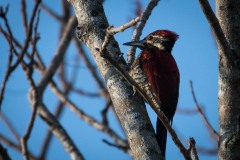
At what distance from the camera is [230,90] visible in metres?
2.38

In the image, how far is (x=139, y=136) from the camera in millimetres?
2582

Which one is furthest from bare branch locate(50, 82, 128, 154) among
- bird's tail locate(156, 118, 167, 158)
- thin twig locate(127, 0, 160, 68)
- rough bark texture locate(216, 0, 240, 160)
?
rough bark texture locate(216, 0, 240, 160)

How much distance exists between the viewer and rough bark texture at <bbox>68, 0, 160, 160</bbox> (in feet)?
8.31

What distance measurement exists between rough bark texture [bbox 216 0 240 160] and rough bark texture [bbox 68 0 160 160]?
37cm

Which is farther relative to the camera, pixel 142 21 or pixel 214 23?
pixel 142 21

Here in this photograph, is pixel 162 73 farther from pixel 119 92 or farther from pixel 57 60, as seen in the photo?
pixel 119 92

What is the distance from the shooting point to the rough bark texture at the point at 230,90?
2.33 m

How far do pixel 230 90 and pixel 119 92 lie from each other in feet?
2.51

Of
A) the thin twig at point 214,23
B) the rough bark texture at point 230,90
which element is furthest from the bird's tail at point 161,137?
the thin twig at point 214,23

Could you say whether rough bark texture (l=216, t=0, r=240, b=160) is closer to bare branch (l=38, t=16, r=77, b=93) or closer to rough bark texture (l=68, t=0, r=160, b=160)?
rough bark texture (l=68, t=0, r=160, b=160)

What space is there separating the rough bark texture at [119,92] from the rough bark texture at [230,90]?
1.21ft

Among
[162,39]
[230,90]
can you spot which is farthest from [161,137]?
[162,39]

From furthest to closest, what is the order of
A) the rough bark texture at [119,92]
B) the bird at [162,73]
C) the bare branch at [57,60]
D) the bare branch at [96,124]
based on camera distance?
the bare branch at [96,124]
the bare branch at [57,60]
the bird at [162,73]
the rough bark texture at [119,92]

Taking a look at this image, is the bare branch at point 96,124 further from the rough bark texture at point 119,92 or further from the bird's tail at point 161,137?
the rough bark texture at point 119,92
